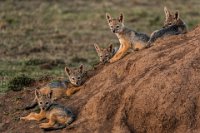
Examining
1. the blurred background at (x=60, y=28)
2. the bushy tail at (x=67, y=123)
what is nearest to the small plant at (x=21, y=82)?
the blurred background at (x=60, y=28)

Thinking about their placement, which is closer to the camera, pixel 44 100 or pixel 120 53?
pixel 44 100

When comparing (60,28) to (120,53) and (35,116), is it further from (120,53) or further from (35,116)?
(35,116)

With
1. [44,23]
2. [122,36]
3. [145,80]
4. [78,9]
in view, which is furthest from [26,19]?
[145,80]

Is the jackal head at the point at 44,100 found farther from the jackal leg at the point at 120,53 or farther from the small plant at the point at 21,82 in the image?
the small plant at the point at 21,82

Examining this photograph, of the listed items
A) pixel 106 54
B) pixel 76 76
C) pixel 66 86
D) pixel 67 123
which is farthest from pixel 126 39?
pixel 67 123

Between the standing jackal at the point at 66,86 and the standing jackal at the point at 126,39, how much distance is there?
2.51ft

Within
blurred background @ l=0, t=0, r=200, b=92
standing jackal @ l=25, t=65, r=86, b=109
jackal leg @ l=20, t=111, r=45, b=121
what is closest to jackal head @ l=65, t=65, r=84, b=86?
standing jackal @ l=25, t=65, r=86, b=109

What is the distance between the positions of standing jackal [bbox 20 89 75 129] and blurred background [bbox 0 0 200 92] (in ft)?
10.2

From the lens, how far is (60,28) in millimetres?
28594

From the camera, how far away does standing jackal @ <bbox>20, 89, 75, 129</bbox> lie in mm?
11602

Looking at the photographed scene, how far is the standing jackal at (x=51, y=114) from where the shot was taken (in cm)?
1160

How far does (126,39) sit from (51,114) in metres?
2.88

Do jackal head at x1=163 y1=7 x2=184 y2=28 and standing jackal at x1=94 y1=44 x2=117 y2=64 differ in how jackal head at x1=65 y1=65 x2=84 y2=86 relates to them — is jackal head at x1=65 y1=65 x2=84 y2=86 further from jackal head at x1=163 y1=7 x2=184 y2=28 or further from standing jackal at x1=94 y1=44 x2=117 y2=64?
jackal head at x1=163 y1=7 x2=184 y2=28

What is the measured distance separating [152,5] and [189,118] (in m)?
25.7
